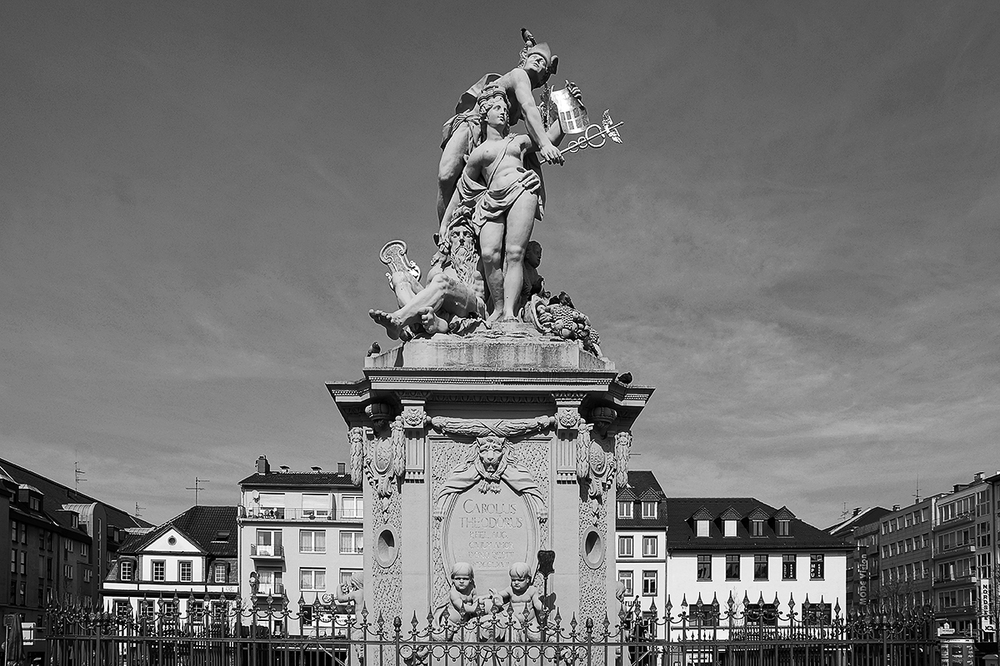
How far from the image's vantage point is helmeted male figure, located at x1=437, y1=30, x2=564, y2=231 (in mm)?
15109

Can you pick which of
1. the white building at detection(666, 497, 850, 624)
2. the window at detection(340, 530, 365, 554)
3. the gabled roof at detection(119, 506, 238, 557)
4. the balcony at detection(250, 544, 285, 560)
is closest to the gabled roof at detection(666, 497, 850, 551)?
the white building at detection(666, 497, 850, 624)

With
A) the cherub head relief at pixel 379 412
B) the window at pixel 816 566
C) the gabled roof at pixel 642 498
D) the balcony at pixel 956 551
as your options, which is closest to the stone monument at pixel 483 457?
the cherub head relief at pixel 379 412

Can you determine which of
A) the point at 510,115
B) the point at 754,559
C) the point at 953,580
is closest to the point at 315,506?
the point at 754,559

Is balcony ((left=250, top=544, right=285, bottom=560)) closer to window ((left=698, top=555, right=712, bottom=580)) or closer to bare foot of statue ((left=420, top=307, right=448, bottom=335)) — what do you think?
window ((left=698, top=555, right=712, bottom=580))

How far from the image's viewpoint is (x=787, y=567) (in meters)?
72.9

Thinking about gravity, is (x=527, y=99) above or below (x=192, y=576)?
above

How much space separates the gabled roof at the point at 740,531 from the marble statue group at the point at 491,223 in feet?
198

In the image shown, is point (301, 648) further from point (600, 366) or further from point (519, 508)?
point (600, 366)

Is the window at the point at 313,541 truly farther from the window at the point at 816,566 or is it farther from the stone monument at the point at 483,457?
the stone monument at the point at 483,457

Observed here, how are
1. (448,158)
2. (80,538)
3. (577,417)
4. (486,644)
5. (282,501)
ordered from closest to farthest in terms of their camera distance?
1. (486,644)
2. (577,417)
3. (448,158)
4. (282,501)
5. (80,538)

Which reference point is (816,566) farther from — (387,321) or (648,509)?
(387,321)

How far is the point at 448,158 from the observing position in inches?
596

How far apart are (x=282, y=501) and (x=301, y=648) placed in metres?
62.0

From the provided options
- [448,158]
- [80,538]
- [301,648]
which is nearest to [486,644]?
[301,648]
